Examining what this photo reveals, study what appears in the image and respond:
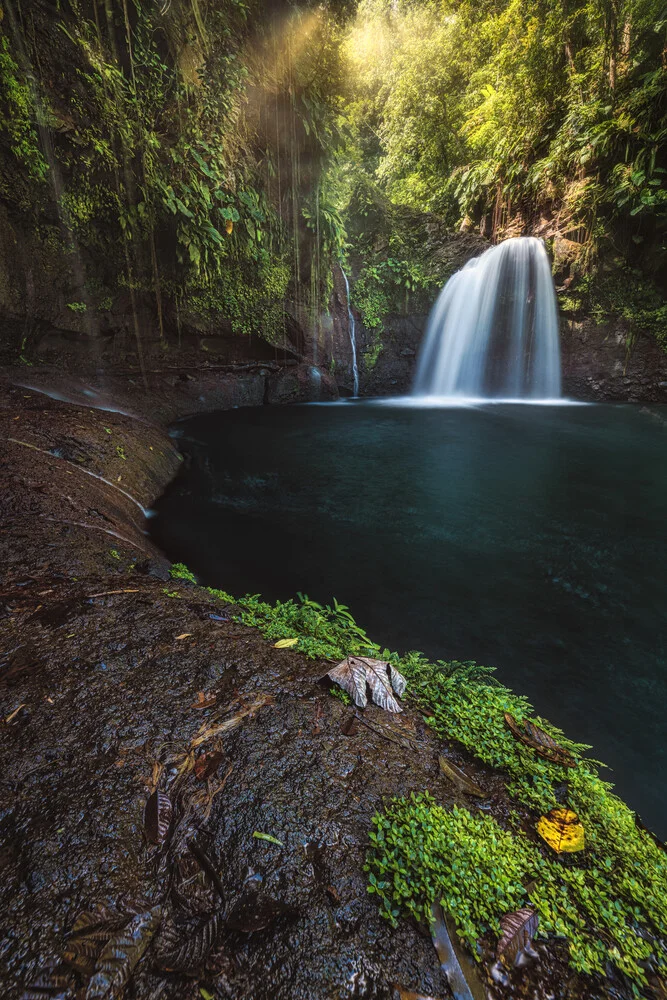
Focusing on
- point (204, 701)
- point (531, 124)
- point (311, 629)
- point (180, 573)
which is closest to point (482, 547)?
point (311, 629)

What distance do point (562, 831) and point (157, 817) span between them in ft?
4.25

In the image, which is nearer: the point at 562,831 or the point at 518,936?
the point at 518,936

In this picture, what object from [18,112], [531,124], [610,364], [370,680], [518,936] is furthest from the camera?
[531,124]

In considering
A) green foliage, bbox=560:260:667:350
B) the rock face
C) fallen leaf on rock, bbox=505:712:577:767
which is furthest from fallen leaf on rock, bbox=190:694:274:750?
green foliage, bbox=560:260:667:350

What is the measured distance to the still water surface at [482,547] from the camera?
8.33 ft

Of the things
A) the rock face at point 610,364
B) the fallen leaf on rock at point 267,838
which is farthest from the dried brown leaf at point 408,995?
the rock face at point 610,364

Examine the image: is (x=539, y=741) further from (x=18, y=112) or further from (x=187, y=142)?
(x=187, y=142)

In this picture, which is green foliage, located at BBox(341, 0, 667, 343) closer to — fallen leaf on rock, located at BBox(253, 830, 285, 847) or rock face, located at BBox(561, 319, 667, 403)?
rock face, located at BBox(561, 319, 667, 403)

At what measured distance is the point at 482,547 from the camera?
4.06m

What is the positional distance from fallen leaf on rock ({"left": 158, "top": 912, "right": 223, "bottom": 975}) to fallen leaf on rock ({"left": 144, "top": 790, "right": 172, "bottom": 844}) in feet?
0.74

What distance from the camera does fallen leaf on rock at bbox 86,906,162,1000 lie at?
2.77ft

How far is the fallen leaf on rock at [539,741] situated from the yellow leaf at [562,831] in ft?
0.73

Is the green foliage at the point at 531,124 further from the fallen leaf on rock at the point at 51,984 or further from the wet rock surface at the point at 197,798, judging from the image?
the fallen leaf on rock at the point at 51,984

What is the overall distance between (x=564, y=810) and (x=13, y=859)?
1669 millimetres
